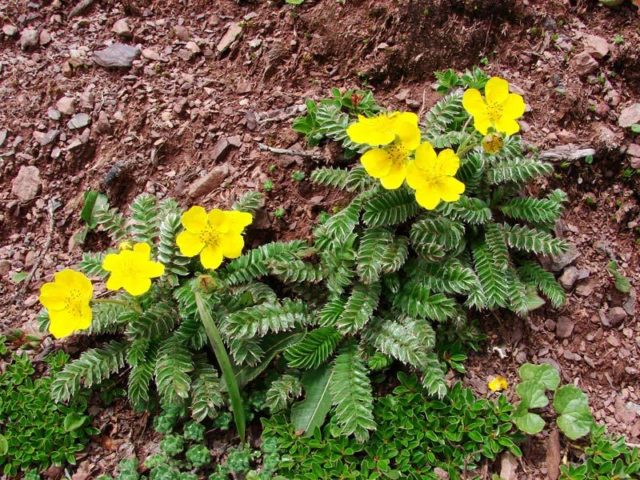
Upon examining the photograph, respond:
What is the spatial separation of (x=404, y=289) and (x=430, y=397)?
20.8 inches

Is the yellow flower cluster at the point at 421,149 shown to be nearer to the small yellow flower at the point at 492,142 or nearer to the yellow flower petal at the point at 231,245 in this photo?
the small yellow flower at the point at 492,142

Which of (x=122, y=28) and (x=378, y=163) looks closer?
(x=378, y=163)

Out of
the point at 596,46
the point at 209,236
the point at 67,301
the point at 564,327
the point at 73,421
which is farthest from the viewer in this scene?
the point at 596,46

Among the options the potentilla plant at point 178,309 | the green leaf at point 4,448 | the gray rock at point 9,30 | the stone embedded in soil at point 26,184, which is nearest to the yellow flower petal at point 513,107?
the potentilla plant at point 178,309

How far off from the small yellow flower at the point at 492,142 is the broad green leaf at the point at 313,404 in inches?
50.4

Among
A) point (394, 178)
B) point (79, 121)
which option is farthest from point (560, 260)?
point (79, 121)

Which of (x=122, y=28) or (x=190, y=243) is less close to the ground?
(x=122, y=28)

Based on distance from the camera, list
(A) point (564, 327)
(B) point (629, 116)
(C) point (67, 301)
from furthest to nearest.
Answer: (B) point (629, 116) → (A) point (564, 327) → (C) point (67, 301)

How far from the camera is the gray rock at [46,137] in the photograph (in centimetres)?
375

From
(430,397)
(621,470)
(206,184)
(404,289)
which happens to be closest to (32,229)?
(206,184)

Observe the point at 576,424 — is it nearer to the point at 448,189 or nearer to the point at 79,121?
the point at 448,189

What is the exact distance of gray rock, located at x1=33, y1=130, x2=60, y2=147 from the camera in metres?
3.75

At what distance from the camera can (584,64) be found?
3705 millimetres

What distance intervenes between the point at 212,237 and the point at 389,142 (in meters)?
0.92
